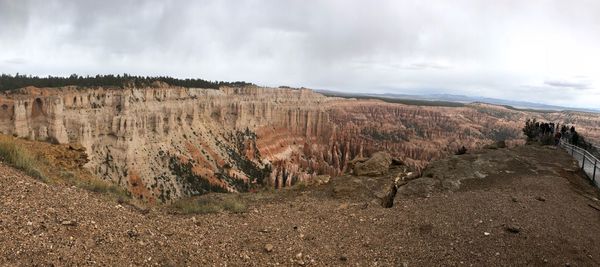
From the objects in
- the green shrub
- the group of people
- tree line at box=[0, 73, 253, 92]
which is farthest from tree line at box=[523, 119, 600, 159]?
tree line at box=[0, 73, 253, 92]

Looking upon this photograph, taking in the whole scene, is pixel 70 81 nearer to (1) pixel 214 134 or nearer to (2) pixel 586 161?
(1) pixel 214 134

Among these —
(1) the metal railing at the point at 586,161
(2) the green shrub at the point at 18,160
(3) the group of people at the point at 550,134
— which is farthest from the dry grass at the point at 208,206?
(3) the group of people at the point at 550,134

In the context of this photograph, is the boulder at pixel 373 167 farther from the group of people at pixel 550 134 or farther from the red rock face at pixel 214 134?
the group of people at pixel 550 134

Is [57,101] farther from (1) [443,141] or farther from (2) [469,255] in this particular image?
(1) [443,141]

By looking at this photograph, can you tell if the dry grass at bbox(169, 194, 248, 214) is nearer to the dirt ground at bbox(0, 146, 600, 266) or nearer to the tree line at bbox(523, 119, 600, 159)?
the dirt ground at bbox(0, 146, 600, 266)

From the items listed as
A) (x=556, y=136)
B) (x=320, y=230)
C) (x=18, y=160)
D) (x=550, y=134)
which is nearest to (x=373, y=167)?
(x=320, y=230)
